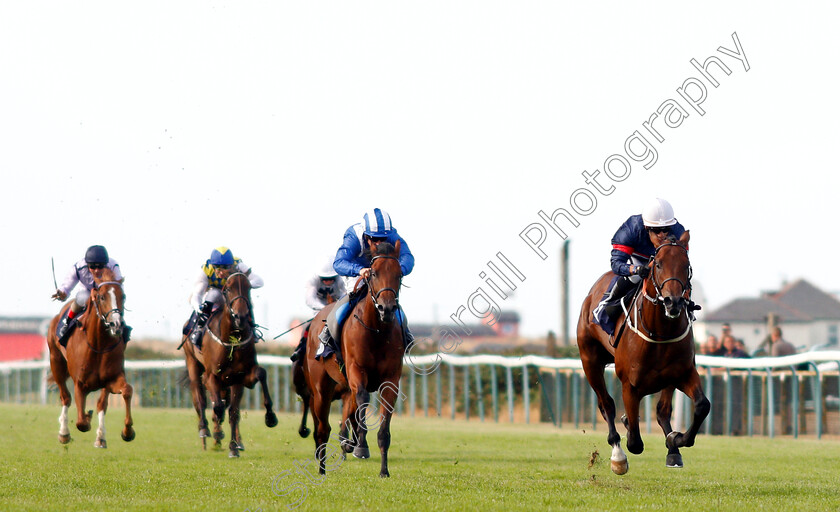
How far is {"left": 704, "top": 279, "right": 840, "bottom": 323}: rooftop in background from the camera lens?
2803 inches

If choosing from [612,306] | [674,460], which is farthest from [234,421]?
[674,460]

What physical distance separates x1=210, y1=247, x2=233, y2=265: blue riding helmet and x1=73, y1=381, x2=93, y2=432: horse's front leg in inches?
83.3

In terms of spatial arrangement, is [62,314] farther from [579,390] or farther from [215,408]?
[579,390]

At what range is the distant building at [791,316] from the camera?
229 feet

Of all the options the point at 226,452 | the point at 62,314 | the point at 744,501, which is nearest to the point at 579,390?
the point at 226,452

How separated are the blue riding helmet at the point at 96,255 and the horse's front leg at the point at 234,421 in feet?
6.98

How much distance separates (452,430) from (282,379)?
32.0 feet

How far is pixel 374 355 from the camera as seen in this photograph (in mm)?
9164

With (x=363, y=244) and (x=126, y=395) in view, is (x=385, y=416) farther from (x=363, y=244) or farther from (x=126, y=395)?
(x=126, y=395)

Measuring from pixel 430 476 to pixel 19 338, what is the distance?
82.9 meters

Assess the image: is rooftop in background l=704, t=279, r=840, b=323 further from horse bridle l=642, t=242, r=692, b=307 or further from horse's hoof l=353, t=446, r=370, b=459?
horse bridle l=642, t=242, r=692, b=307

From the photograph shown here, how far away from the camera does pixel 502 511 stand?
697cm

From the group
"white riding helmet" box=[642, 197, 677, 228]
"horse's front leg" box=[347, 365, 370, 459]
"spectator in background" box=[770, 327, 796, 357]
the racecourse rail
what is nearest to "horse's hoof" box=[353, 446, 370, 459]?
"horse's front leg" box=[347, 365, 370, 459]

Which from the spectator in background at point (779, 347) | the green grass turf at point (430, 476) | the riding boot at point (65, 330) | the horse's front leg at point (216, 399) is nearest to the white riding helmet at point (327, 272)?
the horse's front leg at point (216, 399)
